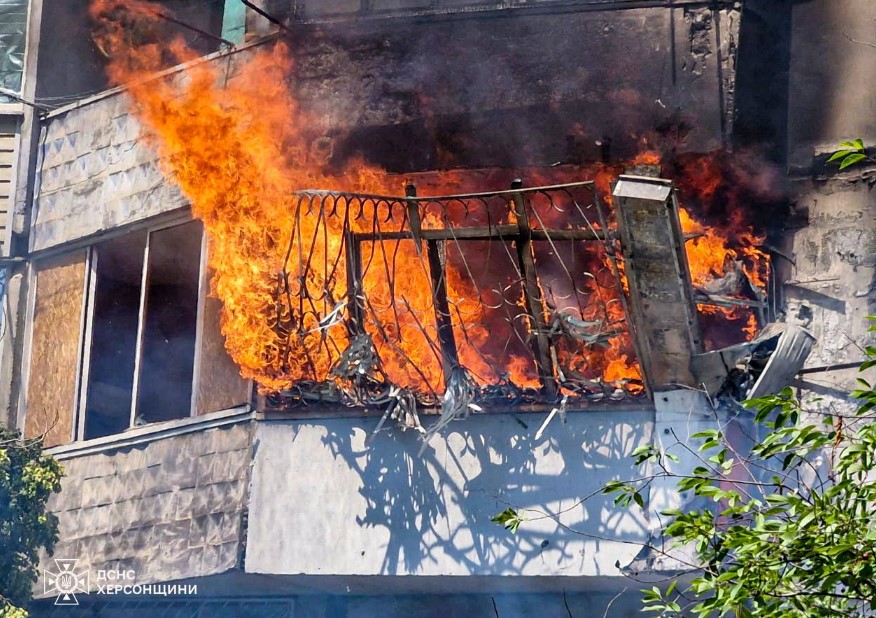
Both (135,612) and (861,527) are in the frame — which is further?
(135,612)

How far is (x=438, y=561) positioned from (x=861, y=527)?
6.20m

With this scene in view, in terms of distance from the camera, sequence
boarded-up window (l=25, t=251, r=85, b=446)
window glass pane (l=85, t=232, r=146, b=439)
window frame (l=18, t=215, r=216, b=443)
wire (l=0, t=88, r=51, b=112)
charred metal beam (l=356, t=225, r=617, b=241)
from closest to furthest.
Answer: charred metal beam (l=356, t=225, r=617, b=241), window frame (l=18, t=215, r=216, b=443), boarded-up window (l=25, t=251, r=85, b=446), window glass pane (l=85, t=232, r=146, b=439), wire (l=0, t=88, r=51, b=112)

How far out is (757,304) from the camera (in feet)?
36.5

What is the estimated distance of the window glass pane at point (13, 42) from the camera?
16172 millimetres

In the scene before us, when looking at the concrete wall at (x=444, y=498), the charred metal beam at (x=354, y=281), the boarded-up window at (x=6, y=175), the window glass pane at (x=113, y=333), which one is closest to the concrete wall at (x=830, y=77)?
the concrete wall at (x=444, y=498)

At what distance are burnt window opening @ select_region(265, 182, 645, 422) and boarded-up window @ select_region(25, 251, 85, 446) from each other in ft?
11.9

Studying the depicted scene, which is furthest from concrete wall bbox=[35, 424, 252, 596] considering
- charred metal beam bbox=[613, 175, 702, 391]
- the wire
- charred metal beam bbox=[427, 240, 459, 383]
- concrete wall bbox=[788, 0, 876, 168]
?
concrete wall bbox=[788, 0, 876, 168]

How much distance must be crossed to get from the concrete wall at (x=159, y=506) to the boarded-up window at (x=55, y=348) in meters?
0.67

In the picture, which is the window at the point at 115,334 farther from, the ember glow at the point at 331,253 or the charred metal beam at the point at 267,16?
the charred metal beam at the point at 267,16

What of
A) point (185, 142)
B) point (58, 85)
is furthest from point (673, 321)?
point (58, 85)

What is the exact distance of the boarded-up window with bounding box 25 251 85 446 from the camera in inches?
573

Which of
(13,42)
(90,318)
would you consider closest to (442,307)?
(90,318)

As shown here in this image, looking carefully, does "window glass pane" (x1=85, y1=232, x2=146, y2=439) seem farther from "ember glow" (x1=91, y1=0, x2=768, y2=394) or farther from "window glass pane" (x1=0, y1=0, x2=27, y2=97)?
"window glass pane" (x1=0, y1=0, x2=27, y2=97)

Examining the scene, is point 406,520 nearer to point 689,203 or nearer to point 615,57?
point 689,203
